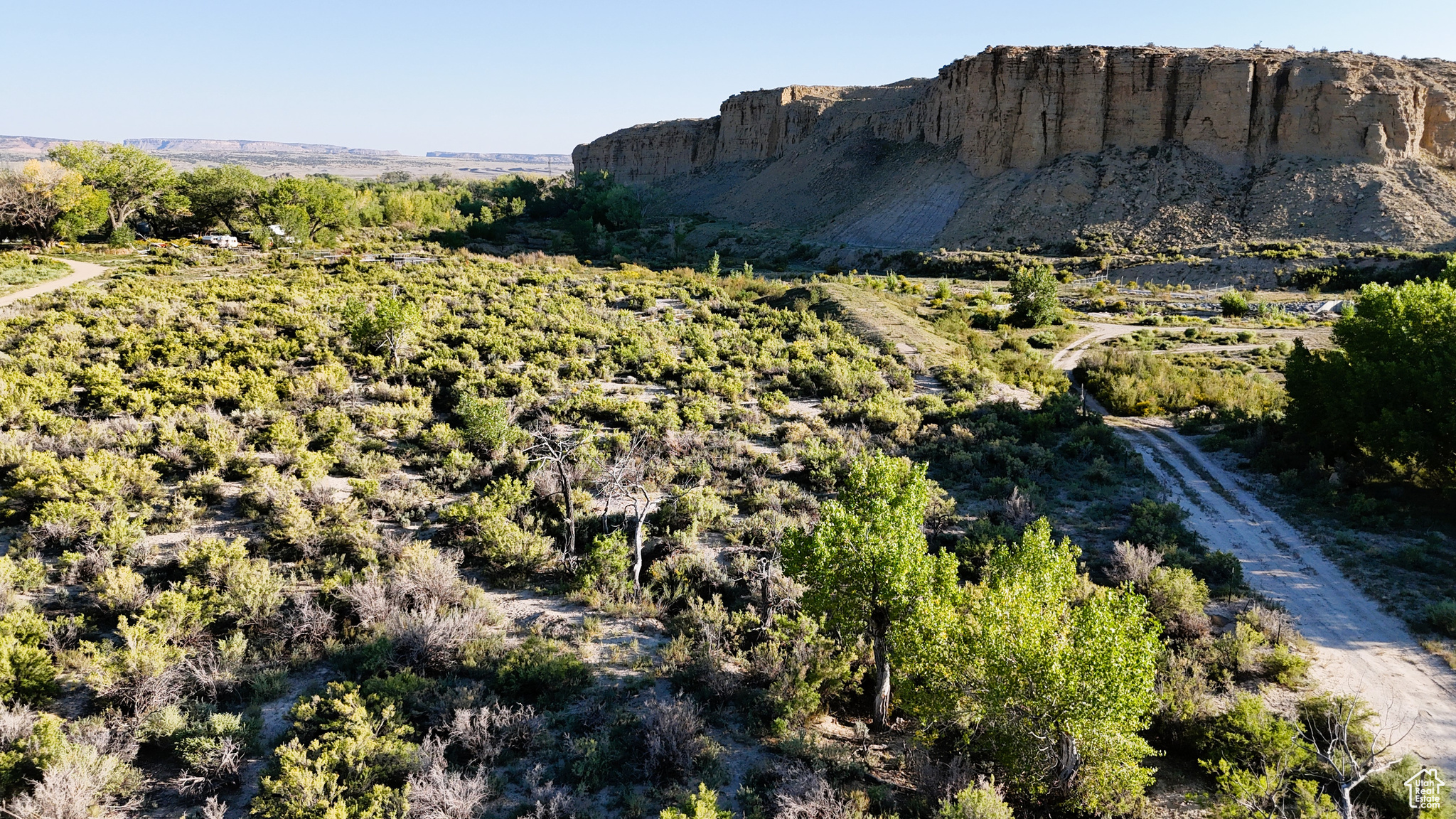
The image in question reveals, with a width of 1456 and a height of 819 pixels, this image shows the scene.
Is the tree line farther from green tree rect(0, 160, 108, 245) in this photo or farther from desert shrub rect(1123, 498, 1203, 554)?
desert shrub rect(1123, 498, 1203, 554)

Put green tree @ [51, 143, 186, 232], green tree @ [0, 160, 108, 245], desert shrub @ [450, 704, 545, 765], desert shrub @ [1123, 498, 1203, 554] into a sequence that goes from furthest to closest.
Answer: green tree @ [51, 143, 186, 232] → green tree @ [0, 160, 108, 245] → desert shrub @ [1123, 498, 1203, 554] → desert shrub @ [450, 704, 545, 765]

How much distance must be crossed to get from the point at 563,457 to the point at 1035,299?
1292 inches

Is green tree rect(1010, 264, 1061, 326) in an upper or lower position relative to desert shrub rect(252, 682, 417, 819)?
upper

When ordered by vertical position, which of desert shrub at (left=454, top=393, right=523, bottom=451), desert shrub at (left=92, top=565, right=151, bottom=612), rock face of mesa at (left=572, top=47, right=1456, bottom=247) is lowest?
desert shrub at (left=92, top=565, right=151, bottom=612)

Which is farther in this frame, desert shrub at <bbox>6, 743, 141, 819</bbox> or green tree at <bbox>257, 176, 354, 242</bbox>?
green tree at <bbox>257, 176, 354, 242</bbox>

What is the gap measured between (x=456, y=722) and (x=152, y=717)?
3.11 meters

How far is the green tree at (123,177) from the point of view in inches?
1609

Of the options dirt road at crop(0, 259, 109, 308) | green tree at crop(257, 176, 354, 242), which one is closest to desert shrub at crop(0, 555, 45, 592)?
dirt road at crop(0, 259, 109, 308)

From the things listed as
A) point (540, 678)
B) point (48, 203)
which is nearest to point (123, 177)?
point (48, 203)

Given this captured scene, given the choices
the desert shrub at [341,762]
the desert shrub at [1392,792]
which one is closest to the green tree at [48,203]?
the desert shrub at [341,762]

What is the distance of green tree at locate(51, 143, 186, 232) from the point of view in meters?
40.9

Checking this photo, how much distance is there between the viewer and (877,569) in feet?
26.3

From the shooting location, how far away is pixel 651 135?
447ft

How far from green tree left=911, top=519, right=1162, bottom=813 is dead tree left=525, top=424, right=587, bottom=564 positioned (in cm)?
604
